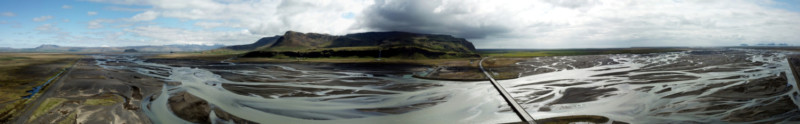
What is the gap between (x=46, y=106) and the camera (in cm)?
3428

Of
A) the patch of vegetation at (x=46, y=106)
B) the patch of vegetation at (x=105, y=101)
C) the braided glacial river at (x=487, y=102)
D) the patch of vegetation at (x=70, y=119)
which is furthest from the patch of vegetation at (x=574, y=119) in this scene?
the patch of vegetation at (x=46, y=106)

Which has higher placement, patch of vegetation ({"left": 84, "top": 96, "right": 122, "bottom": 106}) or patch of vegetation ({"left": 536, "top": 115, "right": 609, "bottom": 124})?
patch of vegetation ({"left": 84, "top": 96, "right": 122, "bottom": 106})

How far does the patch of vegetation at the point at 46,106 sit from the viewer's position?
31.1 m

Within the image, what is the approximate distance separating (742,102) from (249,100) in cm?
5255

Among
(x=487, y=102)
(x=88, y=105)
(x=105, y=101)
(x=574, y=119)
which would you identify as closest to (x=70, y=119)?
(x=88, y=105)

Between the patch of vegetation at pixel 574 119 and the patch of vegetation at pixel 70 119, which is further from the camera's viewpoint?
the patch of vegetation at pixel 70 119

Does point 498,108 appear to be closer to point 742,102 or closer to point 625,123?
point 625,123

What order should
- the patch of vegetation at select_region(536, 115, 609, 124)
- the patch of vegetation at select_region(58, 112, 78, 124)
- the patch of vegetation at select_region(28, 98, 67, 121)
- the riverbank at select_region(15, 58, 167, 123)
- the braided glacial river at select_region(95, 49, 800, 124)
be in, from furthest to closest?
the patch of vegetation at select_region(28, 98, 67, 121), the braided glacial river at select_region(95, 49, 800, 124), the riverbank at select_region(15, 58, 167, 123), the patch of vegetation at select_region(58, 112, 78, 124), the patch of vegetation at select_region(536, 115, 609, 124)

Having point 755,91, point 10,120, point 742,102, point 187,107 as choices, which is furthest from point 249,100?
point 755,91

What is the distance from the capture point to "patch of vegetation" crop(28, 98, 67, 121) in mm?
31062

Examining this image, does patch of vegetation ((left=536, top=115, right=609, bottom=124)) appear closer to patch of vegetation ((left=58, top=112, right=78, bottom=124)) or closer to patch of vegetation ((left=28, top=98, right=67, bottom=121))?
patch of vegetation ((left=58, top=112, right=78, bottom=124))

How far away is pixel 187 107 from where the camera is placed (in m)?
34.8

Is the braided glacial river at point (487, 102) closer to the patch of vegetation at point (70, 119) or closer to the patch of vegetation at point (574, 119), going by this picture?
the patch of vegetation at point (574, 119)

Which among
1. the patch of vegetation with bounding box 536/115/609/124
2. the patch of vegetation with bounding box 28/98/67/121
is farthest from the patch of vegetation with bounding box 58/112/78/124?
the patch of vegetation with bounding box 536/115/609/124
